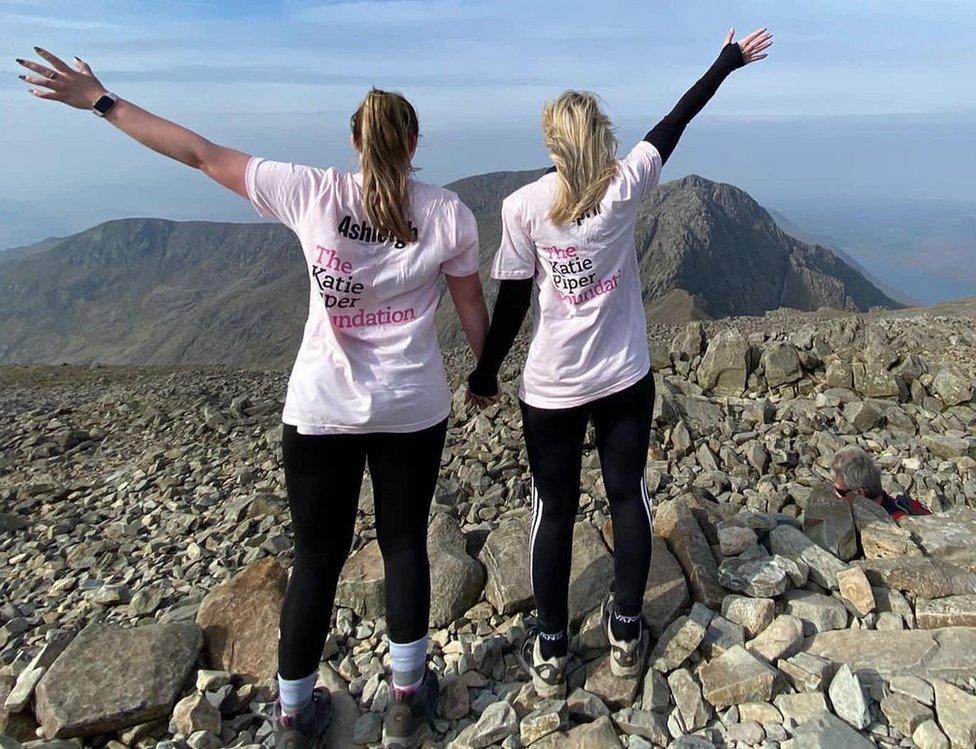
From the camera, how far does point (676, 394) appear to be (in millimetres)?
9812

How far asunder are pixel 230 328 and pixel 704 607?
557 ft

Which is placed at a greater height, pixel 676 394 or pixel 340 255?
pixel 340 255

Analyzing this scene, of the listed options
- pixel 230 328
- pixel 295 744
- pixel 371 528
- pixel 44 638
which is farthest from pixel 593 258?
pixel 230 328

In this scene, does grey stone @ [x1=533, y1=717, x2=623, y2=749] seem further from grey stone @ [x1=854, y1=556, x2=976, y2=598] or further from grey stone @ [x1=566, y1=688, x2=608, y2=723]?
grey stone @ [x1=854, y1=556, x2=976, y2=598]

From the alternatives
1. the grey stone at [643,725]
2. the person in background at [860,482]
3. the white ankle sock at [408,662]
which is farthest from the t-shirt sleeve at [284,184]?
the person in background at [860,482]

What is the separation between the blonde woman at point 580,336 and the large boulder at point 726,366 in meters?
7.73

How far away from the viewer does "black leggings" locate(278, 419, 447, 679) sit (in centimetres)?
311

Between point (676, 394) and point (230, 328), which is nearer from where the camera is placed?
point (676, 394)

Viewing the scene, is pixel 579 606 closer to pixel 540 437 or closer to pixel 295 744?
pixel 540 437

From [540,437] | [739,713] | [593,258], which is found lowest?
[739,713]

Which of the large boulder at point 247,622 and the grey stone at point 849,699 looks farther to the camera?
the large boulder at point 247,622

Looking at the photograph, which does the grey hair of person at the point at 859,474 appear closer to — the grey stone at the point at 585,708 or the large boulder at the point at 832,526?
the large boulder at the point at 832,526

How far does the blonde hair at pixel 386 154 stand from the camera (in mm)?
2783

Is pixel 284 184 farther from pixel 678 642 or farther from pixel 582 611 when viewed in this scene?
pixel 678 642
